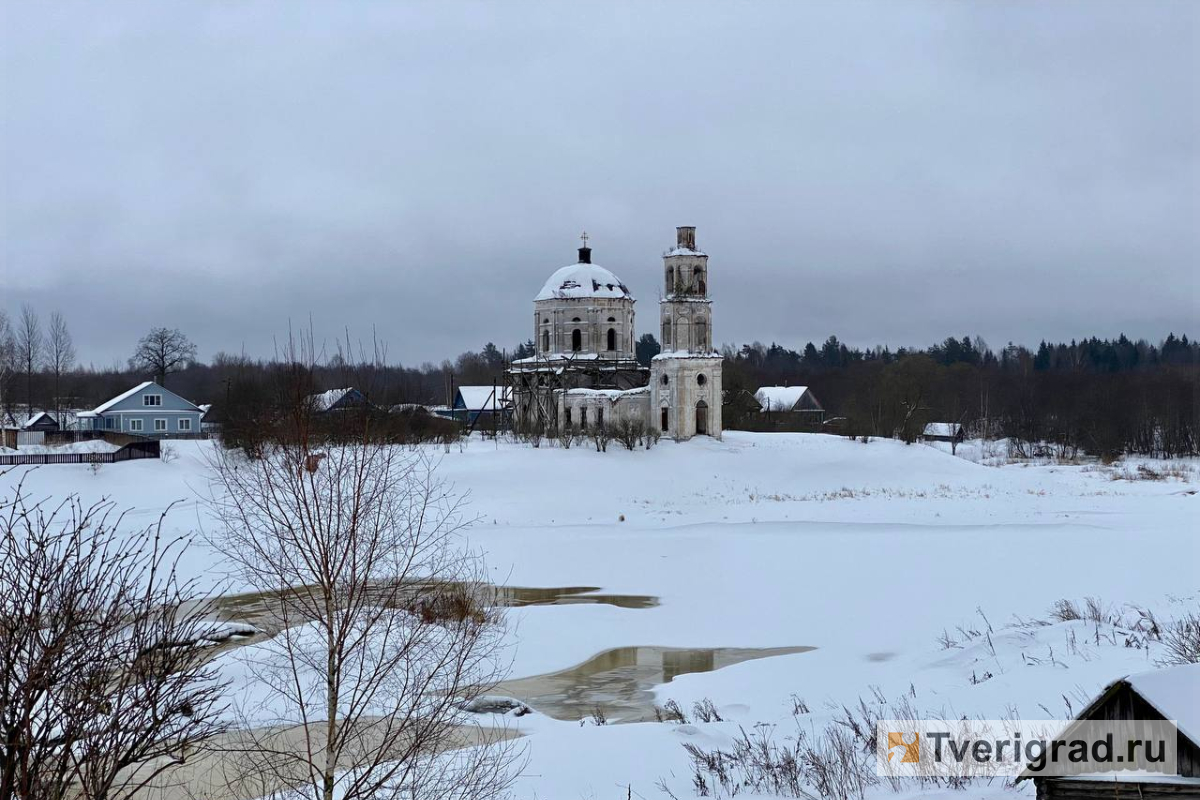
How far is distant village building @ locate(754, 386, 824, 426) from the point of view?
2820 inches

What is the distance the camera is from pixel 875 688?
12234 millimetres

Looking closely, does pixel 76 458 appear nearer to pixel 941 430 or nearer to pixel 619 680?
pixel 619 680

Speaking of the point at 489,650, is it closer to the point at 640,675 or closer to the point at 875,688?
the point at 640,675

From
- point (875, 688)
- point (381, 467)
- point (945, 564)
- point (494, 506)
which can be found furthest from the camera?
point (494, 506)

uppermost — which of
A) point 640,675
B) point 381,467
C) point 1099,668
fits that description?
point 381,467

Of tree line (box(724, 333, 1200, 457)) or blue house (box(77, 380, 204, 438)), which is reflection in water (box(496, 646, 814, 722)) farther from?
blue house (box(77, 380, 204, 438))

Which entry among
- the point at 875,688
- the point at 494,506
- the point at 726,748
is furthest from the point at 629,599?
the point at 494,506

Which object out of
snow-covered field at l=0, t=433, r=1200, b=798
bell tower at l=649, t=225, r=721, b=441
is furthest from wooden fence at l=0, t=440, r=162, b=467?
bell tower at l=649, t=225, r=721, b=441

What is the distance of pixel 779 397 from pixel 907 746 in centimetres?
6727

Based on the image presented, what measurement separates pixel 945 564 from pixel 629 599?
271 inches

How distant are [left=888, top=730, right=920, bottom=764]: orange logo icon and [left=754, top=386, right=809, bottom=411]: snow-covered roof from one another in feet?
205

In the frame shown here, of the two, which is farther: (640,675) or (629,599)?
(629,599)

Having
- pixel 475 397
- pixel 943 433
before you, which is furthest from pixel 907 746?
pixel 475 397

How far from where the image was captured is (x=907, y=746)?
887 cm
